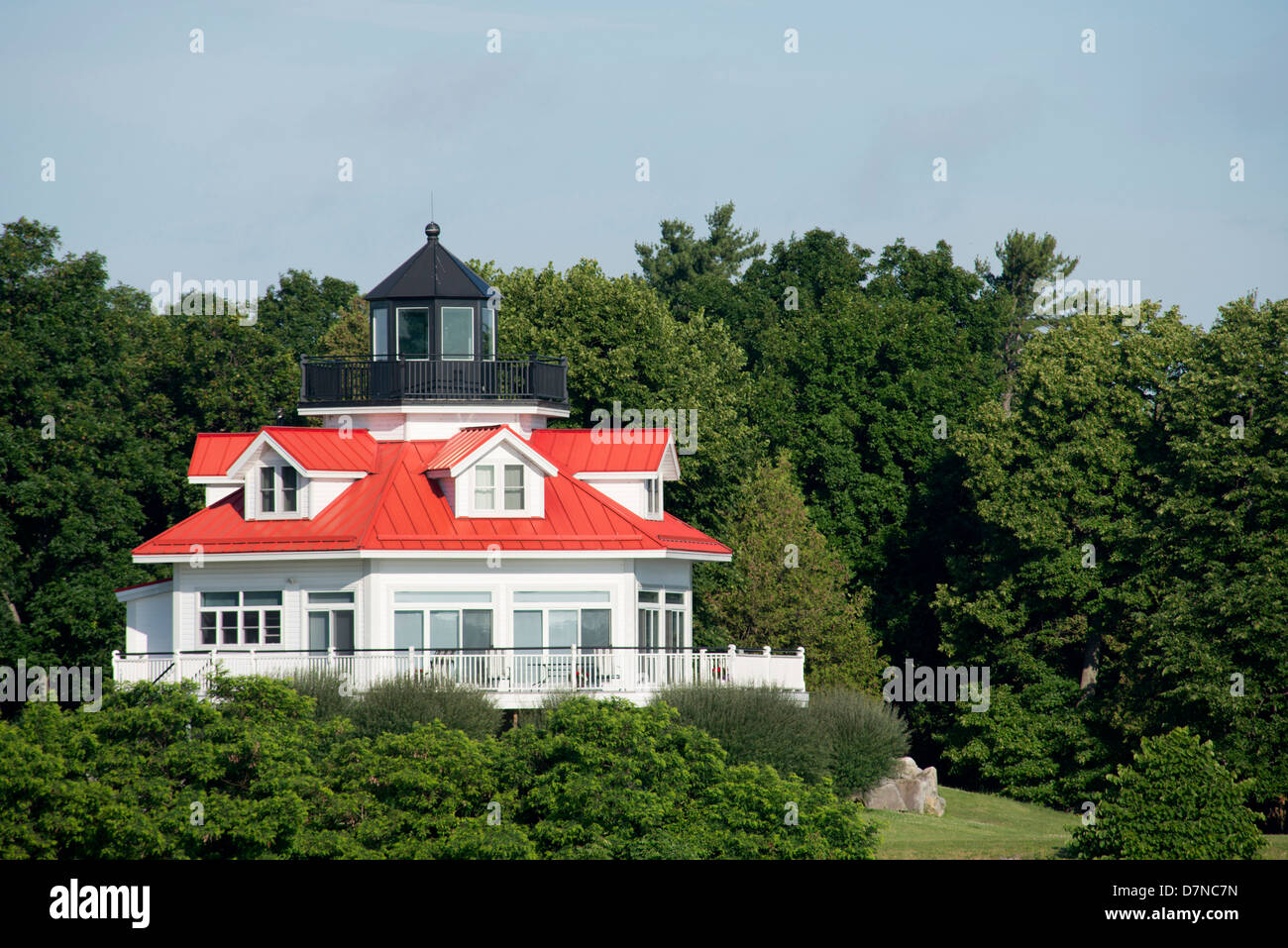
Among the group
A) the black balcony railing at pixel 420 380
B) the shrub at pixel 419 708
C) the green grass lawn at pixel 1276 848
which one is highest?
the black balcony railing at pixel 420 380

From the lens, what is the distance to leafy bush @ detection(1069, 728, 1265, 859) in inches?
1221

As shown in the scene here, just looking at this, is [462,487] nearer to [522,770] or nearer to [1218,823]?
[522,770]

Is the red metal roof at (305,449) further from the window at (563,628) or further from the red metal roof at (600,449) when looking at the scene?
the window at (563,628)

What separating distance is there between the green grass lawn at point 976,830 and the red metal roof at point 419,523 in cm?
812

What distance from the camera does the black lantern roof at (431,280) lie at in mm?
41406

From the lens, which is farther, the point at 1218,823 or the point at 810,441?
the point at 810,441

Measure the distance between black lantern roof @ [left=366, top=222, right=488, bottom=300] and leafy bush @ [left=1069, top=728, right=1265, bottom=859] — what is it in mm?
18775

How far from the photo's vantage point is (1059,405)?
54250 mm

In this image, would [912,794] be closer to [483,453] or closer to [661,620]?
[661,620]

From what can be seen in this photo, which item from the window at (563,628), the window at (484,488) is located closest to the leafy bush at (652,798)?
the window at (563,628)

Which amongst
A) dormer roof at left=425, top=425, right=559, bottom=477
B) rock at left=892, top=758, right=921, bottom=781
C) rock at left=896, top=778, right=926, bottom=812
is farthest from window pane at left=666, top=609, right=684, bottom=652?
rock at left=896, top=778, right=926, bottom=812

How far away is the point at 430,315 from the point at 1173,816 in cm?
2040
